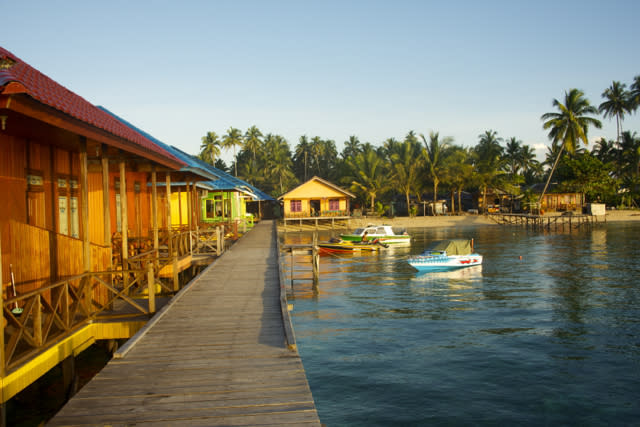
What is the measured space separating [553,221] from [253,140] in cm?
5299

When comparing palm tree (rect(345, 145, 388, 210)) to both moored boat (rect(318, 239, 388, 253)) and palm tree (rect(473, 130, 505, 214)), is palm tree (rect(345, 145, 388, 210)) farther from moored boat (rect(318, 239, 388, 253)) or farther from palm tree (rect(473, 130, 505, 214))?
moored boat (rect(318, 239, 388, 253))

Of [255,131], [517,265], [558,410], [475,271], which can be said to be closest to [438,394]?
[558,410]

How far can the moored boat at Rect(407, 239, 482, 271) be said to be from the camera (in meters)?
27.0

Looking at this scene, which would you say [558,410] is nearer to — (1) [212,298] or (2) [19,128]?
(1) [212,298]

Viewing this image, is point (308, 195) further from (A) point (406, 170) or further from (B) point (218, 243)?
(B) point (218, 243)

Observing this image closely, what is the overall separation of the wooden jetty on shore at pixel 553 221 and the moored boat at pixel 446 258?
3113cm

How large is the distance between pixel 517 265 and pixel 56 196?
2585cm

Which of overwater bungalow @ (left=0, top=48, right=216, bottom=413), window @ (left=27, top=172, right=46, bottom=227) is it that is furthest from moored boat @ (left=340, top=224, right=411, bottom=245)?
window @ (left=27, top=172, right=46, bottom=227)

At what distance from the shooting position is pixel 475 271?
88.9 ft

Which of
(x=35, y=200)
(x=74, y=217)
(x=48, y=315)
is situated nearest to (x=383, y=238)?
(x=74, y=217)

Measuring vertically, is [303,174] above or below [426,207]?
above

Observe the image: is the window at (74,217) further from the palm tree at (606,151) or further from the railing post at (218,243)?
the palm tree at (606,151)

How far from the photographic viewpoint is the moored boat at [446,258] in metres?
27.0

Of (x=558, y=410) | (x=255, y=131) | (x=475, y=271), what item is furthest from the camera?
(x=255, y=131)
